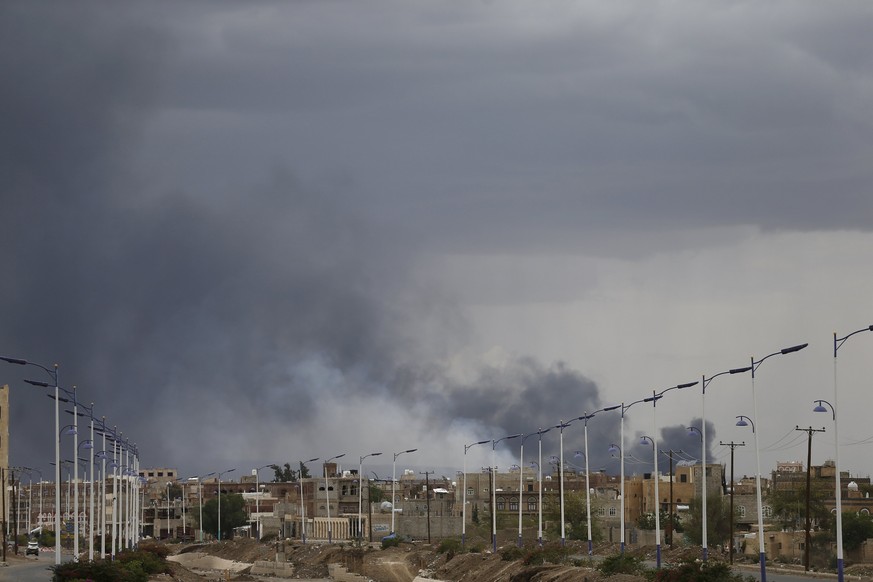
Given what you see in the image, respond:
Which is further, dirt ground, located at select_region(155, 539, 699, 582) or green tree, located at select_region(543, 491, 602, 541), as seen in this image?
green tree, located at select_region(543, 491, 602, 541)

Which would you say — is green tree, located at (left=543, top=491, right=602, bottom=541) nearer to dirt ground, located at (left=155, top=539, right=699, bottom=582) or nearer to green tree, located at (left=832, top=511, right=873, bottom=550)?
dirt ground, located at (left=155, top=539, right=699, bottom=582)

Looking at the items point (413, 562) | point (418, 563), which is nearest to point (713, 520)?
point (413, 562)

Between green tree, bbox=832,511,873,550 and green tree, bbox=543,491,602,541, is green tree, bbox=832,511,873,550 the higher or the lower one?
the higher one

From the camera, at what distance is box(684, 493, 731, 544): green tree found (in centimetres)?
12647

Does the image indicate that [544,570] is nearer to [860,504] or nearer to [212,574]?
[212,574]

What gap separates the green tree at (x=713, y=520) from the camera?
126 meters

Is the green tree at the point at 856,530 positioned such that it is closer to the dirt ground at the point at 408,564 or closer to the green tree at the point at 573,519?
the dirt ground at the point at 408,564

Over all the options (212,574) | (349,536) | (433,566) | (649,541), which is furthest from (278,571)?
(349,536)

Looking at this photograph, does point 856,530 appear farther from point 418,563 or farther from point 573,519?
point 573,519

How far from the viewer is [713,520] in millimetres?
134625

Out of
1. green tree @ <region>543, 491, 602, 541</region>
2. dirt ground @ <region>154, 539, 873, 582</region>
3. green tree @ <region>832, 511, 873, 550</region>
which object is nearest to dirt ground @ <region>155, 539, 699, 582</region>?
dirt ground @ <region>154, 539, 873, 582</region>

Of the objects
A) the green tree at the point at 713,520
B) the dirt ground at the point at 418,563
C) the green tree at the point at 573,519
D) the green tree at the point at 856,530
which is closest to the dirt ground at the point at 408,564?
the dirt ground at the point at 418,563

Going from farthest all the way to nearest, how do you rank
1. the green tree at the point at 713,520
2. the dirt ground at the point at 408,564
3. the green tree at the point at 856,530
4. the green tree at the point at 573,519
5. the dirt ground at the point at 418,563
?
the green tree at the point at 573,519, the green tree at the point at 713,520, the green tree at the point at 856,530, the dirt ground at the point at 408,564, the dirt ground at the point at 418,563

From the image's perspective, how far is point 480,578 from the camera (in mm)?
88938
